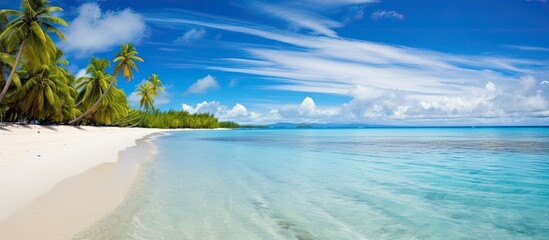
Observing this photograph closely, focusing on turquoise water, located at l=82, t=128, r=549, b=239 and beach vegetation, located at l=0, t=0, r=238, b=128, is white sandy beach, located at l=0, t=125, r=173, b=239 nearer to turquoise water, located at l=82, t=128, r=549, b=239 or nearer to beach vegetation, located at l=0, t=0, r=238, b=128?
turquoise water, located at l=82, t=128, r=549, b=239

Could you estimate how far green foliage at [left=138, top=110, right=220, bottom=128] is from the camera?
8981 cm

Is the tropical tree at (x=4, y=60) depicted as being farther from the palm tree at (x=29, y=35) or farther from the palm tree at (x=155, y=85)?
the palm tree at (x=155, y=85)

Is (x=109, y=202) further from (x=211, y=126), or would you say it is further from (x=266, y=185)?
(x=211, y=126)

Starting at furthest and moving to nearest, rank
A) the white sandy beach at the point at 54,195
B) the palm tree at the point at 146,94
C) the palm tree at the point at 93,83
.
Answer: the palm tree at the point at 146,94, the palm tree at the point at 93,83, the white sandy beach at the point at 54,195

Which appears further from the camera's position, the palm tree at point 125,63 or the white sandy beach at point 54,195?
the palm tree at point 125,63

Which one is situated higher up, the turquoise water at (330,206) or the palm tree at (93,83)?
the palm tree at (93,83)

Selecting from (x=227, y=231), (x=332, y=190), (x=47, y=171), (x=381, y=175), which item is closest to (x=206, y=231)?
(x=227, y=231)

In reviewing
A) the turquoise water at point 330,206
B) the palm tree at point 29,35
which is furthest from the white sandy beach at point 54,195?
the palm tree at point 29,35

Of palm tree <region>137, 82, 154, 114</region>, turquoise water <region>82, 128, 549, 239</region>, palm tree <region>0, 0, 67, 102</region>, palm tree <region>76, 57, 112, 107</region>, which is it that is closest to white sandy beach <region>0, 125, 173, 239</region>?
turquoise water <region>82, 128, 549, 239</region>

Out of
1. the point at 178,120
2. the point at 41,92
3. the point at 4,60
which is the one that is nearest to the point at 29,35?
the point at 4,60

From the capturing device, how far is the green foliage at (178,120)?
89.8 meters

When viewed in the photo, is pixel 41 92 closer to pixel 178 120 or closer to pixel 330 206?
pixel 330 206

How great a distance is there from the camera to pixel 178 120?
10119 cm

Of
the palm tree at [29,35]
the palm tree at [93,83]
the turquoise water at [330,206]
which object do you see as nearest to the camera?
the turquoise water at [330,206]
